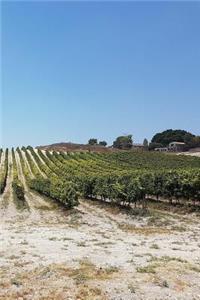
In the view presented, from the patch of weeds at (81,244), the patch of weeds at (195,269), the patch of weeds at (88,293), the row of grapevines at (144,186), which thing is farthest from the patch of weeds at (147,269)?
the row of grapevines at (144,186)

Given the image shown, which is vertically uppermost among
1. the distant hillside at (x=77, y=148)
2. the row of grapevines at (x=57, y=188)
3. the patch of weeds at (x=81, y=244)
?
the distant hillside at (x=77, y=148)

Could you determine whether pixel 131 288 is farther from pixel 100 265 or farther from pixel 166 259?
pixel 166 259

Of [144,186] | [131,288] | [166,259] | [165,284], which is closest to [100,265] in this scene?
[166,259]

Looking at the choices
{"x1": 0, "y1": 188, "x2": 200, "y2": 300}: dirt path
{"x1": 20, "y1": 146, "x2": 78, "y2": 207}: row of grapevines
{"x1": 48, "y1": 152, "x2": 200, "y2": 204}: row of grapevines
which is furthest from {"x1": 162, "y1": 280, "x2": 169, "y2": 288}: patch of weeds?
{"x1": 48, "y1": 152, "x2": 200, "y2": 204}: row of grapevines

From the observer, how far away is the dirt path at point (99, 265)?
1614 cm

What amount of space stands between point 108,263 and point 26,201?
1746 inches

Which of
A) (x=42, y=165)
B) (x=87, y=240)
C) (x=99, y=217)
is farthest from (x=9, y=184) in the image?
(x=87, y=240)

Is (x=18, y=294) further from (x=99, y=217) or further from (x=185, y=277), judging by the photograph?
(x=99, y=217)

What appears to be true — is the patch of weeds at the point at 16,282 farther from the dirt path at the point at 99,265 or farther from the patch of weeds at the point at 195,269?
the patch of weeds at the point at 195,269

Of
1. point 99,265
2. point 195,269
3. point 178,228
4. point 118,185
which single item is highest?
point 118,185

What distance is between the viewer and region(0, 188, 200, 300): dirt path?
16141 mm

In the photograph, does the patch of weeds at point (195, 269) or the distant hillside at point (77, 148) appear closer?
the patch of weeds at point (195, 269)

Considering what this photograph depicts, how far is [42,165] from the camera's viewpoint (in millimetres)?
114875

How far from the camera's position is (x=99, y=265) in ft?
65.7
